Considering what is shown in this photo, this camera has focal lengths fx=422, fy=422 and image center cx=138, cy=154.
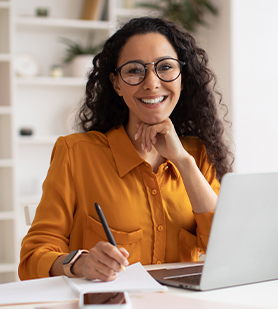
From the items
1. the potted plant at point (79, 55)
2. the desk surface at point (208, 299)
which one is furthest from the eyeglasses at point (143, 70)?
the potted plant at point (79, 55)

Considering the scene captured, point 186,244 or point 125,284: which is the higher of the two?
point 125,284

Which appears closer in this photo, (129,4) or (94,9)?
(94,9)

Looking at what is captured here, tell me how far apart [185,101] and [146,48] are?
1.02 feet

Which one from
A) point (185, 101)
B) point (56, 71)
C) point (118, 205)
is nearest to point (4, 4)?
point (56, 71)

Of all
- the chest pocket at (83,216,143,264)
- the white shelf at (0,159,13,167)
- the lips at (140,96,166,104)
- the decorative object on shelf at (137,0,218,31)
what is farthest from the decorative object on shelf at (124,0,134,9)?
the chest pocket at (83,216,143,264)

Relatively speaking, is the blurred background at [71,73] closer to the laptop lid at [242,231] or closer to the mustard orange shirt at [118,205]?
the mustard orange shirt at [118,205]

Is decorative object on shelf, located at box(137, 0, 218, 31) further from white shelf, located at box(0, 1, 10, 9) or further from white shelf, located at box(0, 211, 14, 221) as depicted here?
white shelf, located at box(0, 211, 14, 221)

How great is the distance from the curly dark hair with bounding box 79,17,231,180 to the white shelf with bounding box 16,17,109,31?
1782mm

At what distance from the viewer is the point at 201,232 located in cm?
129

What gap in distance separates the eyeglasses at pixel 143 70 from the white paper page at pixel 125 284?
0.66 meters

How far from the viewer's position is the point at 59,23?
320 cm

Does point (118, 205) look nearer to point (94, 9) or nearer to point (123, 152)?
point (123, 152)

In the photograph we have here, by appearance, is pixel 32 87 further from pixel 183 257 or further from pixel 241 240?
pixel 241 240

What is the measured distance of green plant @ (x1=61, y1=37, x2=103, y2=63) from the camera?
3.30 meters
